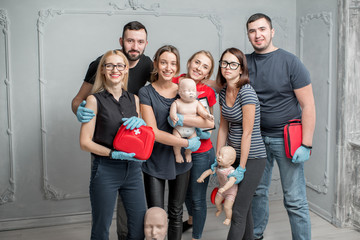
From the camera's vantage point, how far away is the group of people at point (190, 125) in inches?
94.3

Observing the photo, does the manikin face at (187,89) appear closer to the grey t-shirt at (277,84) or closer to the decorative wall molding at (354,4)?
the grey t-shirt at (277,84)

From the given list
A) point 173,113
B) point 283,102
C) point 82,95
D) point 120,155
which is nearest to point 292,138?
point 283,102

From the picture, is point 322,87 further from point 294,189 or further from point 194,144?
point 194,144

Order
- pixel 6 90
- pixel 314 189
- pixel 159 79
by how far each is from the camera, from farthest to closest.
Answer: pixel 314 189 < pixel 6 90 < pixel 159 79

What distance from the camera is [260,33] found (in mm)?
2828

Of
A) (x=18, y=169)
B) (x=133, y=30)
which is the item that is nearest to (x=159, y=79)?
(x=133, y=30)

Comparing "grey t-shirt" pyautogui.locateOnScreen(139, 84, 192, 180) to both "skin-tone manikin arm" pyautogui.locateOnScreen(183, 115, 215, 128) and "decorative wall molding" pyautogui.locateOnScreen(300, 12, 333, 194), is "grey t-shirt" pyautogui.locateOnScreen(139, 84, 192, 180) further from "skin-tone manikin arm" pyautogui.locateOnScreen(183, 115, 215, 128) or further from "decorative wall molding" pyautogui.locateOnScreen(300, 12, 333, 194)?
"decorative wall molding" pyautogui.locateOnScreen(300, 12, 333, 194)

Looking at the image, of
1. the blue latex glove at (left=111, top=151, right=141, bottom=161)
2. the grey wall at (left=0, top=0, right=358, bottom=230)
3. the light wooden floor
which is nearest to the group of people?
the blue latex glove at (left=111, top=151, right=141, bottom=161)

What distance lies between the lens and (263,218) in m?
3.28

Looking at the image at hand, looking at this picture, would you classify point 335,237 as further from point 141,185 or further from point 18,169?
point 18,169

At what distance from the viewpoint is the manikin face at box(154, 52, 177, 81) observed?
2.60 metres

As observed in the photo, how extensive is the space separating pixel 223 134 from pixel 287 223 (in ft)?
4.72

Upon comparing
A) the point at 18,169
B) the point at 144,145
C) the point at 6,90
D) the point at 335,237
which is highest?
the point at 6,90

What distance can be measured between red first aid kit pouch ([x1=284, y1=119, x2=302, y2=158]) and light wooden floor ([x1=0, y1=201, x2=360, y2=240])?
40.0 inches
